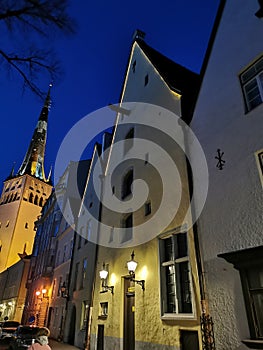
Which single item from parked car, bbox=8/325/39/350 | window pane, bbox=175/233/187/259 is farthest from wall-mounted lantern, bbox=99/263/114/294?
window pane, bbox=175/233/187/259

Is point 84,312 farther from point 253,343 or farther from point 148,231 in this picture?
point 253,343

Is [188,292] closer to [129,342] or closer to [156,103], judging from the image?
[129,342]

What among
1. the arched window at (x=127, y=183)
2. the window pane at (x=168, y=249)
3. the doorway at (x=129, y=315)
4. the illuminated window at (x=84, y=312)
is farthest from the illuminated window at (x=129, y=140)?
the illuminated window at (x=84, y=312)

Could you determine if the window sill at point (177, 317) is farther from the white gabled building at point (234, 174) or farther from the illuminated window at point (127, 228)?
the illuminated window at point (127, 228)

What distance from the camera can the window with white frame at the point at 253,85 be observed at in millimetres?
6684

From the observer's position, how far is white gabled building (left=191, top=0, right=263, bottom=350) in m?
5.44

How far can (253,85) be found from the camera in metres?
6.93

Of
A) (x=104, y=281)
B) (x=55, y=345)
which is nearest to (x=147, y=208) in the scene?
(x=104, y=281)

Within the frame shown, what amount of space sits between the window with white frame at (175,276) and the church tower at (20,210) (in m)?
42.6

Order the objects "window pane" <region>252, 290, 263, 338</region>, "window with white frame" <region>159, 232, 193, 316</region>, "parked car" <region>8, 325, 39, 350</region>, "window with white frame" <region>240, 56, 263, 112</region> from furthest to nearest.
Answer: "parked car" <region>8, 325, 39, 350</region>
"window with white frame" <region>159, 232, 193, 316</region>
"window with white frame" <region>240, 56, 263, 112</region>
"window pane" <region>252, 290, 263, 338</region>

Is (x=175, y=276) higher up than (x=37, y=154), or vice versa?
(x=37, y=154)

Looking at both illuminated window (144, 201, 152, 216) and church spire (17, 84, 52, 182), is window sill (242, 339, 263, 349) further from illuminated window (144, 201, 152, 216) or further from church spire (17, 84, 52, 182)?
church spire (17, 84, 52, 182)

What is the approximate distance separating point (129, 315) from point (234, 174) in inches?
283

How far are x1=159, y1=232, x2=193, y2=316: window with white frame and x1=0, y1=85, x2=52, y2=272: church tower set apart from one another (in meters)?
42.6
